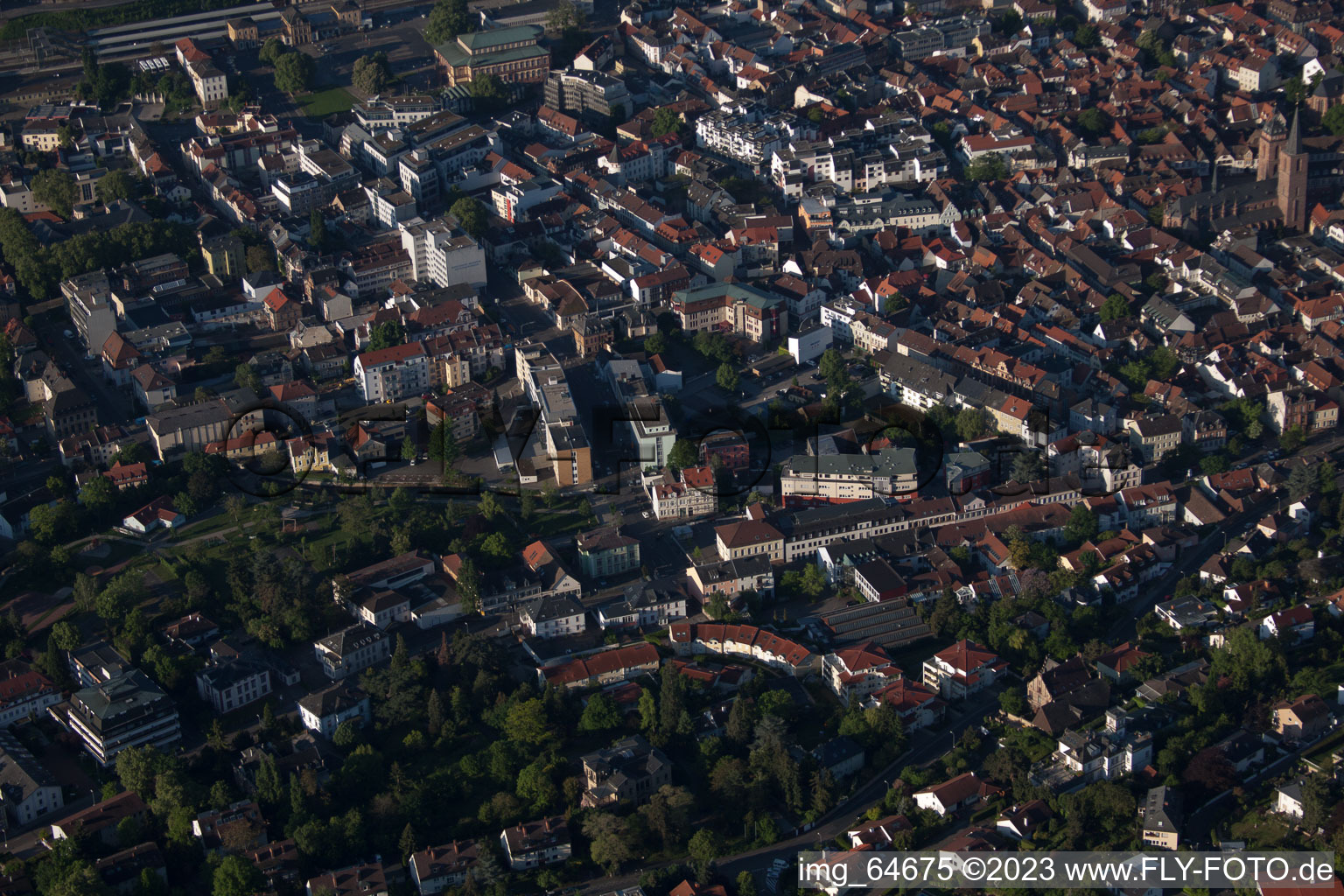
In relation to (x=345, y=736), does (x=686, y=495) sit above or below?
above

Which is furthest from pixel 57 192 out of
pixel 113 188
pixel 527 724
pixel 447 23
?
→ pixel 527 724

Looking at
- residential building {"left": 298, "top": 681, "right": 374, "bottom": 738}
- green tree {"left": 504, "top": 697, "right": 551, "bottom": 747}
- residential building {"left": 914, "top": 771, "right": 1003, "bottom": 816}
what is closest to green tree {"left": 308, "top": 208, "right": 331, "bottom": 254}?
residential building {"left": 298, "top": 681, "right": 374, "bottom": 738}

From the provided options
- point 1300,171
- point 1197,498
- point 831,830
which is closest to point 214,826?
point 831,830

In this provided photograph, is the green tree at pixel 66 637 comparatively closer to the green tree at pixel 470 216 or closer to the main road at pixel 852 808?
the main road at pixel 852 808

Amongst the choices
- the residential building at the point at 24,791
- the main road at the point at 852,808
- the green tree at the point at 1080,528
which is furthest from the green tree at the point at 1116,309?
the residential building at the point at 24,791

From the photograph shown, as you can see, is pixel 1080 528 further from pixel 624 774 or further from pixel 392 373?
pixel 392 373

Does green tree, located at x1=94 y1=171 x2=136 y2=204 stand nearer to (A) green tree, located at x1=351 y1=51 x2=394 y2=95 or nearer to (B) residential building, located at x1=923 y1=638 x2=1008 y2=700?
(A) green tree, located at x1=351 y1=51 x2=394 y2=95
